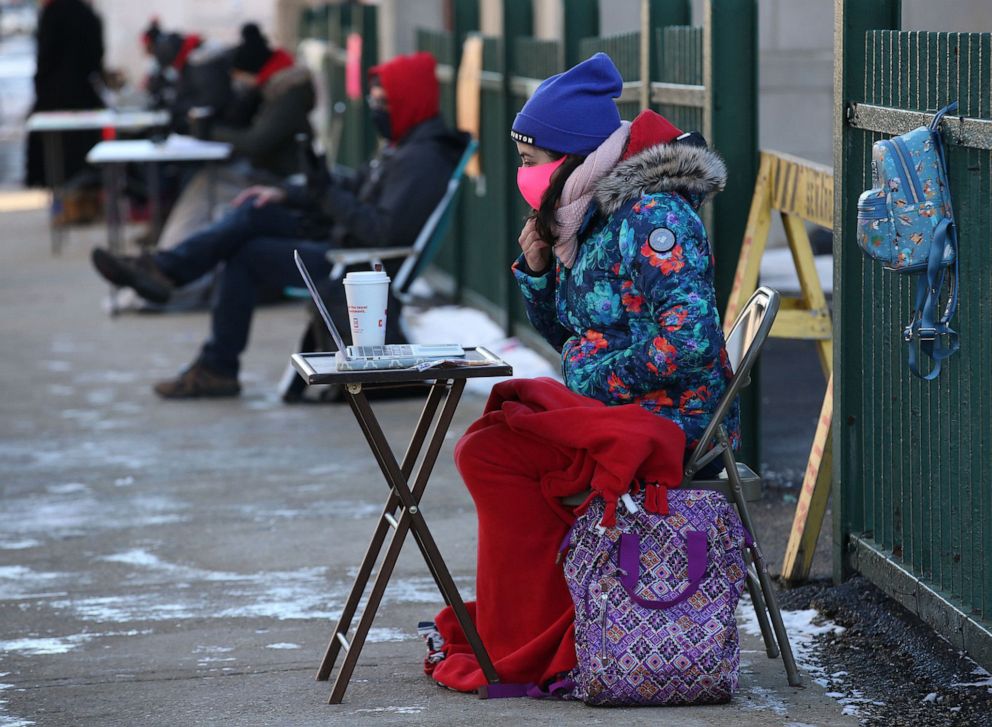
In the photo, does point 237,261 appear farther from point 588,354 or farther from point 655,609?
point 655,609

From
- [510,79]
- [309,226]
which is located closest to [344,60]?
[510,79]

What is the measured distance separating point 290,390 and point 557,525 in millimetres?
4310

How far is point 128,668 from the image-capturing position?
431 cm

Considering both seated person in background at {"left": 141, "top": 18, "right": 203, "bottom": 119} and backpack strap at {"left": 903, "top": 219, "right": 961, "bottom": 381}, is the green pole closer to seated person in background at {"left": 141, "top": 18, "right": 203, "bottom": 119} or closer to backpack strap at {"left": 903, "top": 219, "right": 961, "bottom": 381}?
seated person in background at {"left": 141, "top": 18, "right": 203, "bottom": 119}

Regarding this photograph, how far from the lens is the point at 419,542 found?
3.97 metres

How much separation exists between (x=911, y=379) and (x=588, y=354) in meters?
0.79

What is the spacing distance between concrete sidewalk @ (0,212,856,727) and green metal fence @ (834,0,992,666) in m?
0.41

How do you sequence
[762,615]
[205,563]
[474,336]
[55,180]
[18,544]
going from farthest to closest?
[55,180], [474,336], [18,544], [205,563], [762,615]

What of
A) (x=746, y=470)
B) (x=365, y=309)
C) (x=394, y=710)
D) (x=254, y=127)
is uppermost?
(x=254, y=127)

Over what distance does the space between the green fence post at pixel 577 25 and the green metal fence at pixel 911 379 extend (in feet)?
10.7

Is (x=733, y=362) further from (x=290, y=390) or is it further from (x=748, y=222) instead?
(x=290, y=390)

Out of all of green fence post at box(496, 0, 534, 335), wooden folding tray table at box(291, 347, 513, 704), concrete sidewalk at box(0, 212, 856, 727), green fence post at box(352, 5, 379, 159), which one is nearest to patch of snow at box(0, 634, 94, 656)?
concrete sidewalk at box(0, 212, 856, 727)

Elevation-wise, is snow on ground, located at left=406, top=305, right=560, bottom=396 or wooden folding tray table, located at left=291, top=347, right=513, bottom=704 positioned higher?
wooden folding tray table, located at left=291, top=347, right=513, bottom=704

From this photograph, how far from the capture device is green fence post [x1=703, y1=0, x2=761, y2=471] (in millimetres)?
5312
